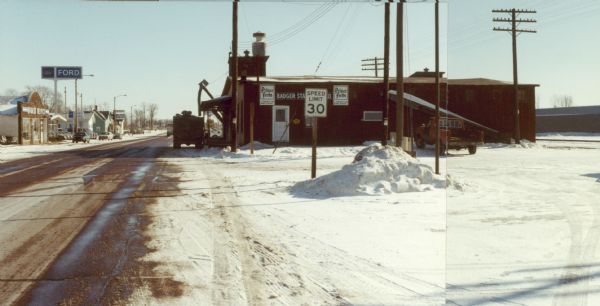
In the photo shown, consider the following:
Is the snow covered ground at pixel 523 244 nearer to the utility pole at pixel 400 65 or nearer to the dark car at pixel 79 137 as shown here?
the utility pole at pixel 400 65

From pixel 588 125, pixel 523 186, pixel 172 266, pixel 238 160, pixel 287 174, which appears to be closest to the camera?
pixel 172 266

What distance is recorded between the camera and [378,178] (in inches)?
492

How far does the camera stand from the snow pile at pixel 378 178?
39.6 ft

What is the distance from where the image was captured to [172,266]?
19.7 feet

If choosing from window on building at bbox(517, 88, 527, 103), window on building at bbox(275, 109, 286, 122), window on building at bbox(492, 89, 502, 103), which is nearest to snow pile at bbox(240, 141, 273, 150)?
window on building at bbox(275, 109, 286, 122)

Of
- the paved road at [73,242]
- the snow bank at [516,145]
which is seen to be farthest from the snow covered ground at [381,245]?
the snow bank at [516,145]

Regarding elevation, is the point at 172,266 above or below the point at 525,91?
below

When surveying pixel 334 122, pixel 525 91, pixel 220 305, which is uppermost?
pixel 525 91

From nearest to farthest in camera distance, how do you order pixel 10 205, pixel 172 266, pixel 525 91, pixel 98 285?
pixel 98 285 < pixel 172 266 < pixel 10 205 < pixel 525 91

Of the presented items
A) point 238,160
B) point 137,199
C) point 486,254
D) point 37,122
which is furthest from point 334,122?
point 37,122

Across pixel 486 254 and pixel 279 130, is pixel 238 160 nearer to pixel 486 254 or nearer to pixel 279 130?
pixel 279 130

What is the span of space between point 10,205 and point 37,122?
49775mm

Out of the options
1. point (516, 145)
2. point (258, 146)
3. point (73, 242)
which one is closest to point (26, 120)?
point (258, 146)

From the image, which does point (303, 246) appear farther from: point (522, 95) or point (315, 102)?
point (522, 95)
